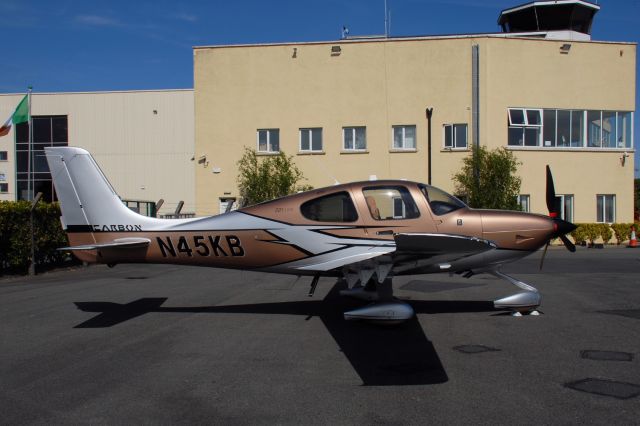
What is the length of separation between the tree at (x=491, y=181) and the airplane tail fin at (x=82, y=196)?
19287 mm

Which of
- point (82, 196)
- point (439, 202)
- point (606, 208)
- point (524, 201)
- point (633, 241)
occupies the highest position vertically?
point (524, 201)

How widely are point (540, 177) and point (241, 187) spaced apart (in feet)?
49.0

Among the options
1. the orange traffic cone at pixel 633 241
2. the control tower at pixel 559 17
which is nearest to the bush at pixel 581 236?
the orange traffic cone at pixel 633 241

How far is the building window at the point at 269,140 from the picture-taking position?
27.8 meters

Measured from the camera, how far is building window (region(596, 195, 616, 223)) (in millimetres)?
28250

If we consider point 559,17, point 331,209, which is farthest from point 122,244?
point 559,17

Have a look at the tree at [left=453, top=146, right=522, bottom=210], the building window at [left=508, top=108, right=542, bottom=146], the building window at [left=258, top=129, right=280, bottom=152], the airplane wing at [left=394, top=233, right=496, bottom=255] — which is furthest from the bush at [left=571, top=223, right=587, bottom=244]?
the airplane wing at [left=394, top=233, right=496, bottom=255]

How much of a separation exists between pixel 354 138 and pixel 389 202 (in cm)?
1894

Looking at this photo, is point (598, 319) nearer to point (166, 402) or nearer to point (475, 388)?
point (475, 388)

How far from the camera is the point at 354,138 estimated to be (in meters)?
27.3

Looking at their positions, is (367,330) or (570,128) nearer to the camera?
(367,330)

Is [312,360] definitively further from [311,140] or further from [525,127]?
[525,127]

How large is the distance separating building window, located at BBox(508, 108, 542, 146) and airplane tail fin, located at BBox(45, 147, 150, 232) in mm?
22456

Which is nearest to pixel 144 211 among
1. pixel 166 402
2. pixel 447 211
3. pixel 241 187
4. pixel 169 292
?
pixel 241 187
